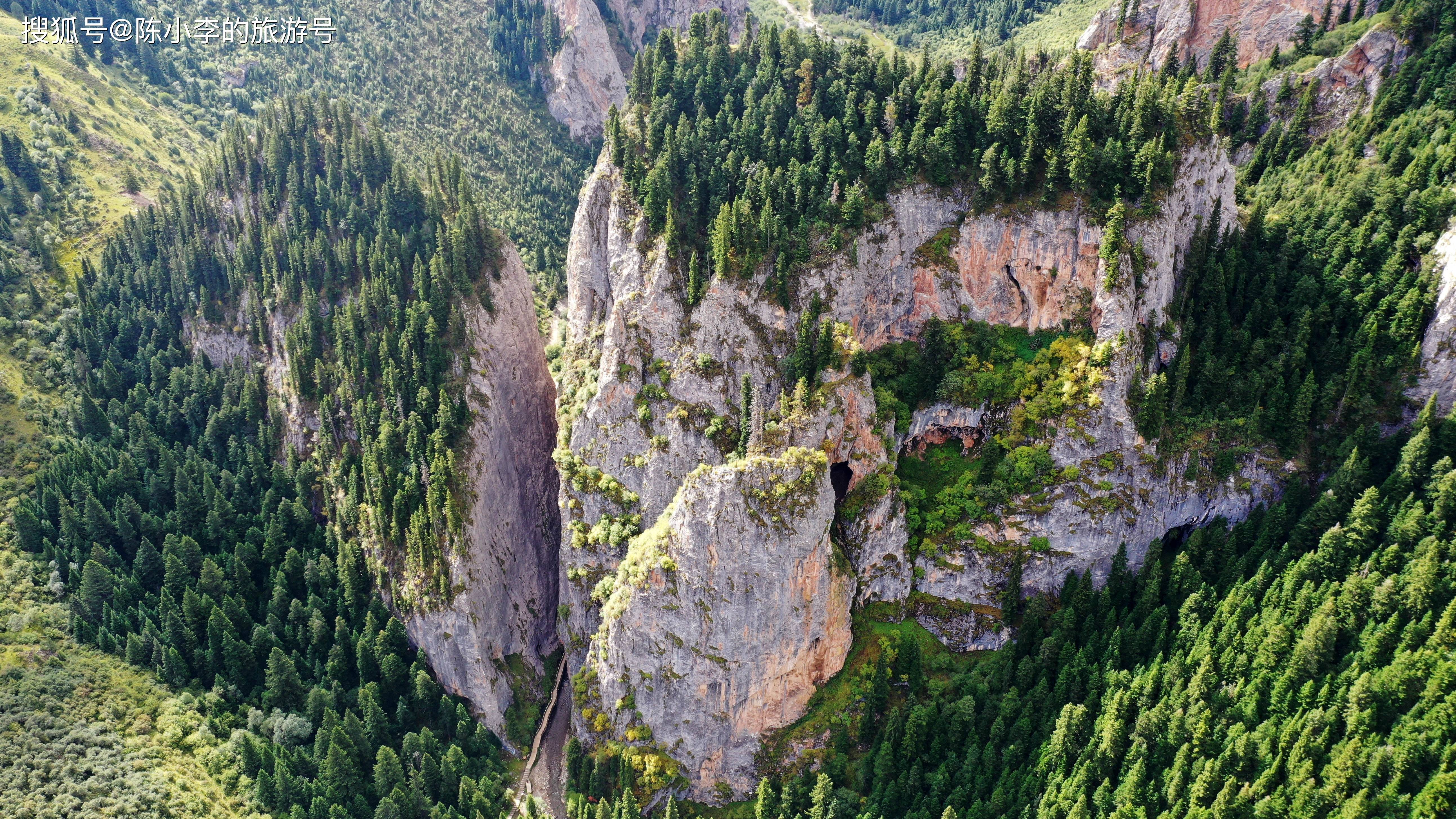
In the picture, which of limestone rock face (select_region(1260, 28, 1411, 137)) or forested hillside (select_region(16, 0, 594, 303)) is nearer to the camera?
limestone rock face (select_region(1260, 28, 1411, 137))

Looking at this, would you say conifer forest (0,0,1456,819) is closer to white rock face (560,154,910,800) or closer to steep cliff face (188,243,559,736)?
white rock face (560,154,910,800)

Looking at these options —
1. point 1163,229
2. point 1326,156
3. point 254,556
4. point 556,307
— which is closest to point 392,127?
point 556,307

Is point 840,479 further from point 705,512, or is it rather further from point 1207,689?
point 1207,689

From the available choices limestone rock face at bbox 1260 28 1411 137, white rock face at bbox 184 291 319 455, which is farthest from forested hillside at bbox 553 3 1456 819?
white rock face at bbox 184 291 319 455

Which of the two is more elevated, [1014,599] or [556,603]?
[1014,599]

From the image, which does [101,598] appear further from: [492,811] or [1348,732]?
[1348,732]

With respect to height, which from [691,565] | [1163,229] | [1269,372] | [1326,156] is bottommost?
[691,565]
